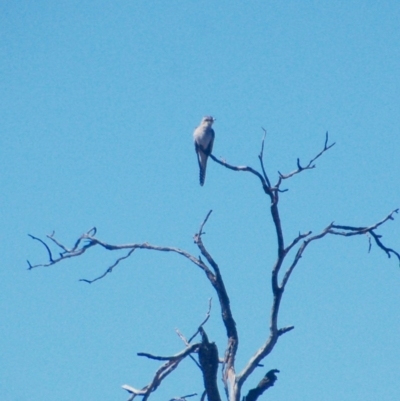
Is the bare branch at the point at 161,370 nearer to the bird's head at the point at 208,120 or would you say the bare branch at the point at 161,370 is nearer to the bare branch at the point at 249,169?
the bare branch at the point at 249,169

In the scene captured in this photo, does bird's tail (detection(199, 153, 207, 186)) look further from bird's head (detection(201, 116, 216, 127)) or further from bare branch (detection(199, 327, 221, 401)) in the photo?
bare branch (detection(199, 327, 221, 401))

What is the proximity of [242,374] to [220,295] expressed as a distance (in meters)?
0.68

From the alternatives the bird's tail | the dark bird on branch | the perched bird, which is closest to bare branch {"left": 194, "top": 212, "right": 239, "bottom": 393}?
the dark bird on branch

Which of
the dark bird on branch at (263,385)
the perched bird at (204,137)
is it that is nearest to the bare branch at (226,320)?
the dark bird on branch at (263,385)

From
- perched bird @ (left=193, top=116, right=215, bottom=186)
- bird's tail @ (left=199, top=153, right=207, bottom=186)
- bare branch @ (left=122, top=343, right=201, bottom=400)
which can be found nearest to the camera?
bare branch @ (left=122, top=343, right=201, bottom=400)

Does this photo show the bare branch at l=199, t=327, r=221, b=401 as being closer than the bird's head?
Yes

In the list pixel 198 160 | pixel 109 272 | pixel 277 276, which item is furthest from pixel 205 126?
pixel 277 276

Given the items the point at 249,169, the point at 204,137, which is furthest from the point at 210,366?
the point at 204,137

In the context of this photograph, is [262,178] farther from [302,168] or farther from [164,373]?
[164,373]

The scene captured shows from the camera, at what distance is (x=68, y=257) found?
24.8 feet

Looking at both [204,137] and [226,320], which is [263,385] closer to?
[226,320]

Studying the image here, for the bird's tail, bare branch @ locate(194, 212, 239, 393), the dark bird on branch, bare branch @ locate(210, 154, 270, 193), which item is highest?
the bird's tail

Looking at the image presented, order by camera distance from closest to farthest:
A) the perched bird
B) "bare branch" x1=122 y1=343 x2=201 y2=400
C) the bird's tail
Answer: "bare branch" x1=122 y1=343 x2=201 y2=400 → the bird's tail → the perched bird

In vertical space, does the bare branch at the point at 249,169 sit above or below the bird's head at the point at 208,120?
below
